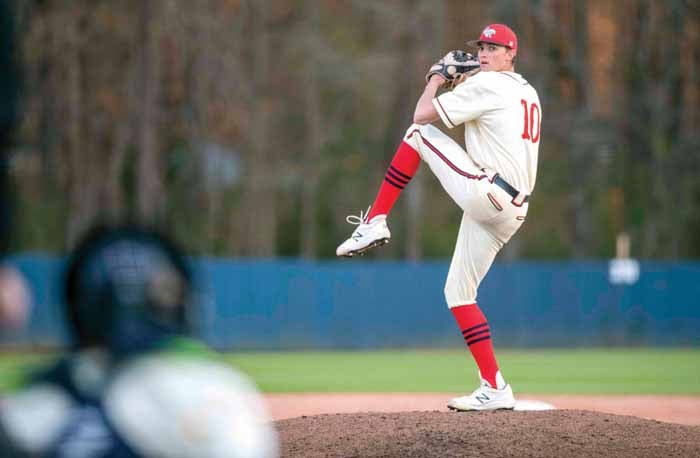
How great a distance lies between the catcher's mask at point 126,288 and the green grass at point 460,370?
435 inches

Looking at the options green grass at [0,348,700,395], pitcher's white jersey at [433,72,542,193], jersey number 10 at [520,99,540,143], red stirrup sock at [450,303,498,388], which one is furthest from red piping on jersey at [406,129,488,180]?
green grass at [0,348,700,395]

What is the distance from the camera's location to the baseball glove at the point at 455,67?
22.5 ft

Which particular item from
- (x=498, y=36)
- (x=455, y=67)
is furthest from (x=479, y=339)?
(x=498, y=36)

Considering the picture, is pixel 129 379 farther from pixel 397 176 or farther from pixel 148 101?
pixel 148 101

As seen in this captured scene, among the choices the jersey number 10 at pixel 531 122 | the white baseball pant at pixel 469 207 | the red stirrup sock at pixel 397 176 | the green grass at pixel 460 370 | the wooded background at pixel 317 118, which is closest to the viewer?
the white baseball pant at pixel 469 207

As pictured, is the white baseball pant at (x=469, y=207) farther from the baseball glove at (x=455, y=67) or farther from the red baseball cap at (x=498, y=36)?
the red baseball cap at (x=498, y=36)

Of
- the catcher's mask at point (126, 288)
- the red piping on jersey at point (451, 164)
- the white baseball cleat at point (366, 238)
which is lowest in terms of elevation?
the white baseball cleat at point (366, 238)

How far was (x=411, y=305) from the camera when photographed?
71.5ft

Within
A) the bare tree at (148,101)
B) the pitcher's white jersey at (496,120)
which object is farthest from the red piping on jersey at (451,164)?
the bare tree at (148,101)

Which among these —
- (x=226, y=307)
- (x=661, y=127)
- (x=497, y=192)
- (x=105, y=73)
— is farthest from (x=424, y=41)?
(x=497, y=192)

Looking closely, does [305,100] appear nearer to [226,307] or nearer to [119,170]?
[119,170]

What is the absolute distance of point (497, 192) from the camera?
21.4 ft

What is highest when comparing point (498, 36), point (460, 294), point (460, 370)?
point (498, 36)

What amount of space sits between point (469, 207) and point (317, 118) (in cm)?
2784
